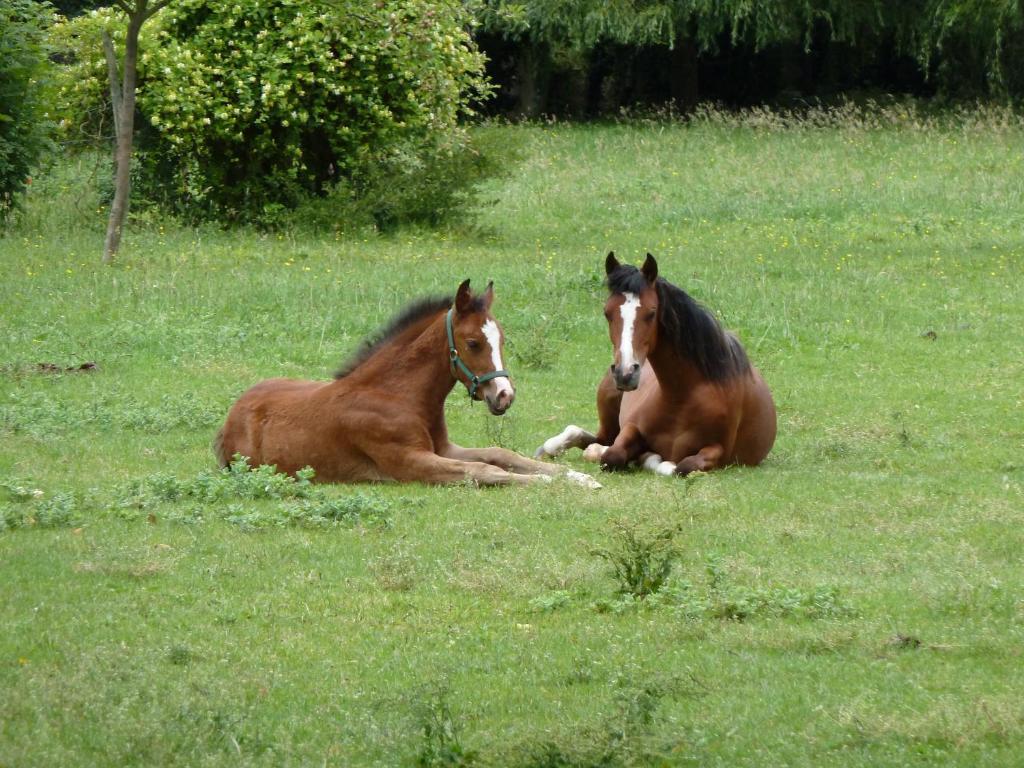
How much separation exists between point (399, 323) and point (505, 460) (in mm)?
1245

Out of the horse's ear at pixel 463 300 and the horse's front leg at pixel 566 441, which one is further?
the horse's front leg at pixel 566 441

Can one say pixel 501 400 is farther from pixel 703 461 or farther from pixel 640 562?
pixel 640 562

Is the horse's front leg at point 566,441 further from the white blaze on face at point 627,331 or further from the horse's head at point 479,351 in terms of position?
the horse's head at point 479,351

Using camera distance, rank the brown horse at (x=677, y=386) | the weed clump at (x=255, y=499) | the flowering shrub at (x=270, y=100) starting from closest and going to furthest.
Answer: the weed clump at (x=255, y=499), the brown horse at (x=677, y=386), the flowering shrub at (x=270, y=100)

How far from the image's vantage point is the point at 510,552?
8594 mm

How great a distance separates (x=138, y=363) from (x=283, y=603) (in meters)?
8.48

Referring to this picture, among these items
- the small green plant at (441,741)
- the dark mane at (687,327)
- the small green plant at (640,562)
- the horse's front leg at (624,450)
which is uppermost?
the dark mane at (687,327)

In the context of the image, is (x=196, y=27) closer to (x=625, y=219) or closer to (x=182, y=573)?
(x=625, y=219)

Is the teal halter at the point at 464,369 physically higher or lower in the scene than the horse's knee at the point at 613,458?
higher

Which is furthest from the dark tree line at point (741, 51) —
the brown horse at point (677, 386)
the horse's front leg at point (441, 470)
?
the horse's front leg at point (441, 470)

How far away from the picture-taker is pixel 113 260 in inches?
806

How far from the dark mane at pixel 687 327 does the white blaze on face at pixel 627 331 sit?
3.2 inches

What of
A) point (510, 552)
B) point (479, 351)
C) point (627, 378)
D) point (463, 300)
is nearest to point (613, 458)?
point (627, 378)

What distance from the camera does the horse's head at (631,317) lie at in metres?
10.9
